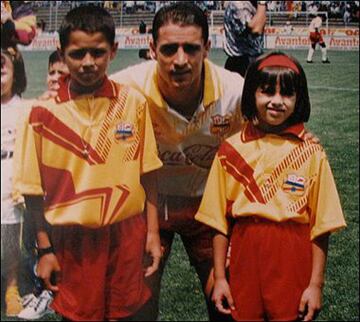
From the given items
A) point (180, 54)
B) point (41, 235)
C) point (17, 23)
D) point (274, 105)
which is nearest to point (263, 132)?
point (274, 105)

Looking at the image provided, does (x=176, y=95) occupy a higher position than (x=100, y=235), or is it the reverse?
(x=176, y=95)

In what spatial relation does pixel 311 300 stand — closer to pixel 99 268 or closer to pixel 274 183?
pixel 274 183

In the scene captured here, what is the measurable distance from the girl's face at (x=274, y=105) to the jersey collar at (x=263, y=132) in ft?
0.06

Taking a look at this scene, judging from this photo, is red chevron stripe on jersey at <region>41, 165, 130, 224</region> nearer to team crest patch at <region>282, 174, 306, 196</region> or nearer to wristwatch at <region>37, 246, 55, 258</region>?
wristwatch at <region>37, 246, 55, 258</region>

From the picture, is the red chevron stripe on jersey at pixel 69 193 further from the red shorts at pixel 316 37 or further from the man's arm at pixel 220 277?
the red shorts at pixel 316 37

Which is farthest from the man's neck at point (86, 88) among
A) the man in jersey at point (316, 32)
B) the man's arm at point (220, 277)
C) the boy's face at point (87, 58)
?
the man in jersey at point (316, 32)

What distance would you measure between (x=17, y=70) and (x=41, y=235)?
31cm

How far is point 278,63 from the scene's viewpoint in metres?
1.23

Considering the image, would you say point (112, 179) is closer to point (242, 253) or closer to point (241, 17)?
point (242, 253)

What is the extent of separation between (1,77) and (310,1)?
0.58 meters

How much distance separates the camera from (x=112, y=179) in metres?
1.28

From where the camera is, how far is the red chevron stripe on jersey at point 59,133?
1.26m

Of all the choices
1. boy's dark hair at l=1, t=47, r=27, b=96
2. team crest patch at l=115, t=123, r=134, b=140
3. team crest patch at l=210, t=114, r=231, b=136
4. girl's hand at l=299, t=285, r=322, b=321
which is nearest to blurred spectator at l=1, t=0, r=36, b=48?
boy's dark hair at l=1, t=47, r=27, b=96

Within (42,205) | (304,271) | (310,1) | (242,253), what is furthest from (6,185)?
(310,1)
